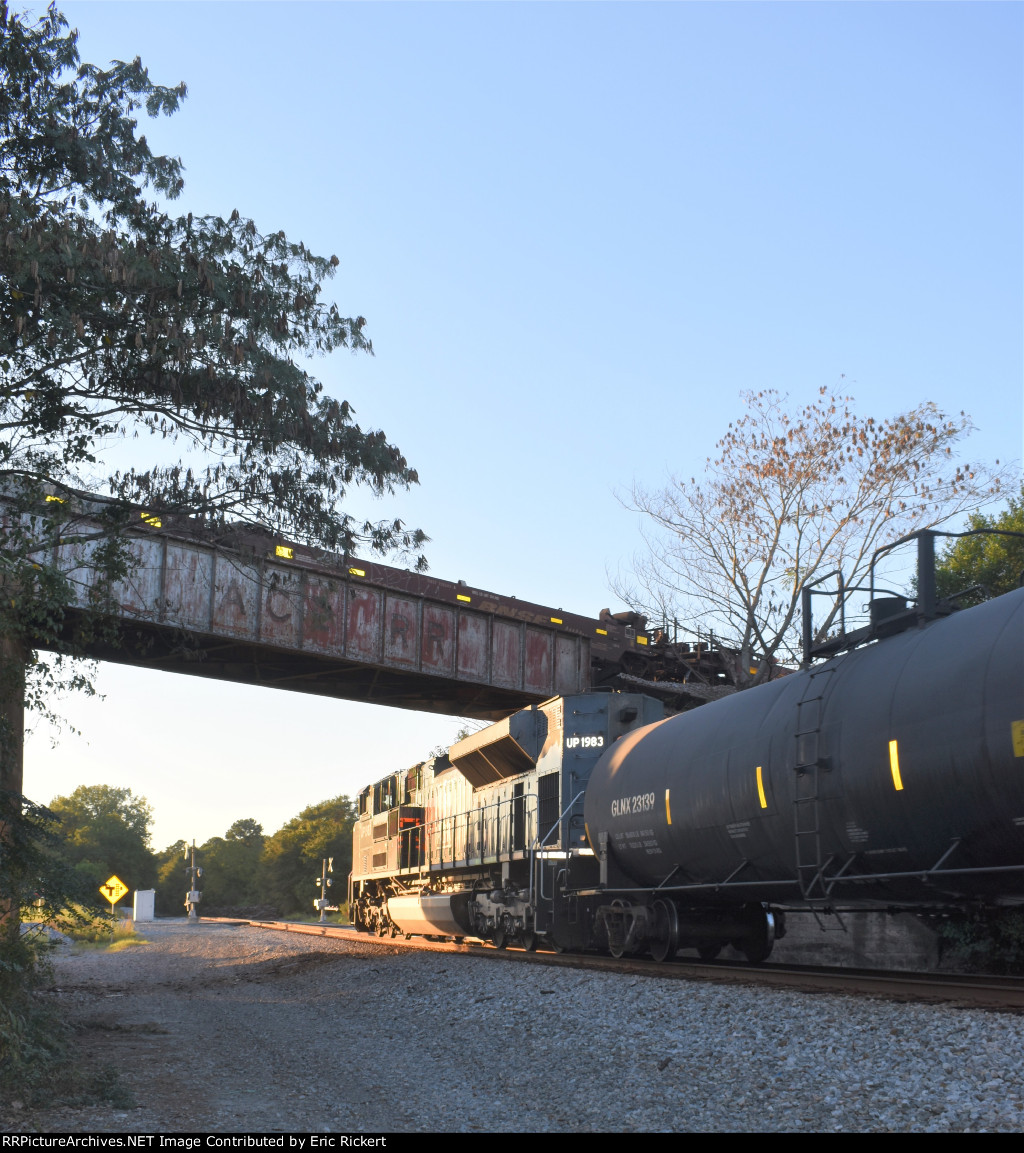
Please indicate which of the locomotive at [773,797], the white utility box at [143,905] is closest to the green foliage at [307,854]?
the white utility box at [143,905]

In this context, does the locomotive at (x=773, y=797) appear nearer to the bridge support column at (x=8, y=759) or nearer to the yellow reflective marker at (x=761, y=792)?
the yellow reflective marker at (x=761, y=792)

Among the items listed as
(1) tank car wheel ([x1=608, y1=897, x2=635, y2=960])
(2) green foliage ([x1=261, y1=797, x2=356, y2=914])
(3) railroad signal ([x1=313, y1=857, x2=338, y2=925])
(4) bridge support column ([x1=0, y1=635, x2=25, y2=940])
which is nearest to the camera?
(4) bridge support column ([x1=0, y1=635, x2=25, y2=940])

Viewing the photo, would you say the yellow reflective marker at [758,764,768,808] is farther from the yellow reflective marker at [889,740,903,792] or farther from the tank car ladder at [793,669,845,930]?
the yellow reflective marker at [889,740,903,792]

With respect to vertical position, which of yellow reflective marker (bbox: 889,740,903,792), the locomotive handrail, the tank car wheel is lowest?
the tank car wheel

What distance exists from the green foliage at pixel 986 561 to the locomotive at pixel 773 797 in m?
14.1

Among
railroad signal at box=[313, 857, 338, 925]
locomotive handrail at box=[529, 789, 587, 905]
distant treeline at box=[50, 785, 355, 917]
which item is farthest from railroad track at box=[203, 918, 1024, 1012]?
distant treeline at box=[50, 785, 355, 917]

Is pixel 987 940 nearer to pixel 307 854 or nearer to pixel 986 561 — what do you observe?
pixel 986 561

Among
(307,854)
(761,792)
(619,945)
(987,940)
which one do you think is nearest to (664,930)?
(619,945)

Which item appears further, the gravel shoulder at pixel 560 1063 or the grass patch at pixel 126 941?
the grass patch at pixel 126 941

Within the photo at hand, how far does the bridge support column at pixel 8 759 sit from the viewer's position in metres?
9.53

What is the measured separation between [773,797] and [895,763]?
2.09 m

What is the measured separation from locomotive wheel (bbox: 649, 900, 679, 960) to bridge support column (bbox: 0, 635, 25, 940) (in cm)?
812

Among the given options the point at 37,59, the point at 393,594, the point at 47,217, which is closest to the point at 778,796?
the point at 47,217

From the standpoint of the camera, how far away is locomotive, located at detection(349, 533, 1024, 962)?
29.7 feet
